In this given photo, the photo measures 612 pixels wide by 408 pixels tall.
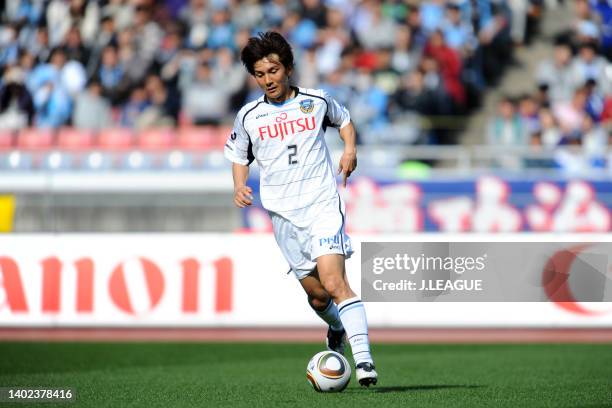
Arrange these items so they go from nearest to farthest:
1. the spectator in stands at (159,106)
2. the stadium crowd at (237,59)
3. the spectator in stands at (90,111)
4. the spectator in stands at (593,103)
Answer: the spectator in stands at (593,103) < the stadium crowd at (237,59) < the spectator in stands at (159,106) < the spectator in stands at (90,111)

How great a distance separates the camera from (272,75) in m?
8.06

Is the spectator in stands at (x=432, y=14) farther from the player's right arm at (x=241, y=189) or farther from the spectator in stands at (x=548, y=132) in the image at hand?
the player's right arm at (x=241, y=189)

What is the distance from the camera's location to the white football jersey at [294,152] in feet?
26.8

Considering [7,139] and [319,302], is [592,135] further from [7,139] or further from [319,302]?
[319,302]

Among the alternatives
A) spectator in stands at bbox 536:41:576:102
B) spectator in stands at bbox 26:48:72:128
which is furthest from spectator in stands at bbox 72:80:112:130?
spectator in stands at bbox 536:41:576:102

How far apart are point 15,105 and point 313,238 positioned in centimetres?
1318

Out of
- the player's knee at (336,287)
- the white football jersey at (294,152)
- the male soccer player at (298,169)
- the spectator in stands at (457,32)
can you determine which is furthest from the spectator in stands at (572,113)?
the player's knee at (336,287)

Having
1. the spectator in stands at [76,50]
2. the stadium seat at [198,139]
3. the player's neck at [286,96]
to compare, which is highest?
Result: the spectator in stands at [76,50]

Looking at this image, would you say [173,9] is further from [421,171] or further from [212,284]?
[212,284]

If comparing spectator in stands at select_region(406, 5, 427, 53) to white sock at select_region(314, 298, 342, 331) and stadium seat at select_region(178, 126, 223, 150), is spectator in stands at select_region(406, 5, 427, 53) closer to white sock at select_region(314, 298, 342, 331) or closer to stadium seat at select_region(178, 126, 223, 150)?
stadium seat at select_region(178, 126, 223, 150)

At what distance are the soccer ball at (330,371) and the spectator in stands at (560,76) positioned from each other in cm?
1168

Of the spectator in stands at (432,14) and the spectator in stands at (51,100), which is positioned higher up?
the spectator in stands at (432,14)

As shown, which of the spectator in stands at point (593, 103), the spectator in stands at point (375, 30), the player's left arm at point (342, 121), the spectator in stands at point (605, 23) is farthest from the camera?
the spectator in stands at point (375, 30)

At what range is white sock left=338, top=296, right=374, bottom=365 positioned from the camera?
7.86 m
